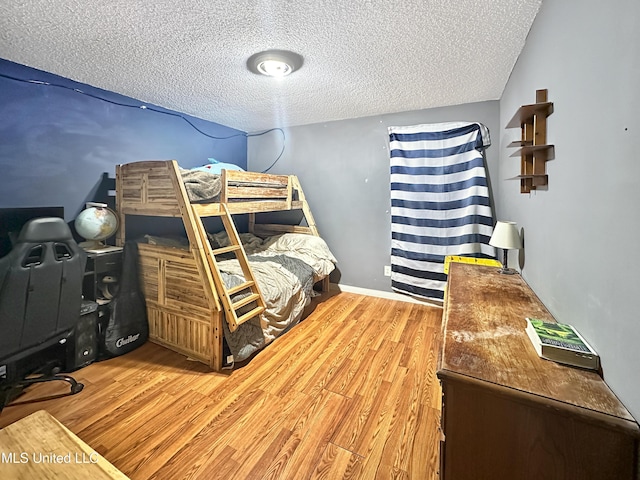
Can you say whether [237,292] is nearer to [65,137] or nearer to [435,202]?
[65,137]

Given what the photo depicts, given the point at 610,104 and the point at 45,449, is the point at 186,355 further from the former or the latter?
the point at 610,104

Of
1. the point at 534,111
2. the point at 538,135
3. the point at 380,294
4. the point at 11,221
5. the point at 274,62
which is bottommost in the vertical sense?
the point at 380,294

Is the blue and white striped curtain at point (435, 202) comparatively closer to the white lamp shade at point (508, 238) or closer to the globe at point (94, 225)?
the white lamp shade at point (508, 238)

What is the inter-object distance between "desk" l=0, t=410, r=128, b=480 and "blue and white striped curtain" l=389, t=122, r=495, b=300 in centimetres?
302

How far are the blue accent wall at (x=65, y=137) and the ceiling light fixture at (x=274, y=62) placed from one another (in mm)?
1485

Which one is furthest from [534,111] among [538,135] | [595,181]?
[595,181]

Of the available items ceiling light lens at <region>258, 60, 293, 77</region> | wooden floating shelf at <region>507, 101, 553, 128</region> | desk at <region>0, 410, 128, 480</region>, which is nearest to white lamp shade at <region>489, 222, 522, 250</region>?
wooden floating shelf at <region>507, 101, 553, 128</region>

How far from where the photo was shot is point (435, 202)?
3115 millimetres

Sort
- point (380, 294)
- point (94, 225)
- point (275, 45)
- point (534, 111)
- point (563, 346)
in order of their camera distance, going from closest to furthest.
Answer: point (563, 346) → point (534, 111) → point (275, 45) → point (94, 225) → point (380, 294)

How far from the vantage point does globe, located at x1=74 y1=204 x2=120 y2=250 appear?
232cm

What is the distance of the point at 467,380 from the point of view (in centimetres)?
78

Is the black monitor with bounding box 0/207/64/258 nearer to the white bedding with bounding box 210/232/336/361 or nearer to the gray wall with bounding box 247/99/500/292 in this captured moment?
the white bedding with bounding box 210/232/336/361

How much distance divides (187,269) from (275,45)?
5.58ft

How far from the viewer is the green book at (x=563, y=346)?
84 cm
